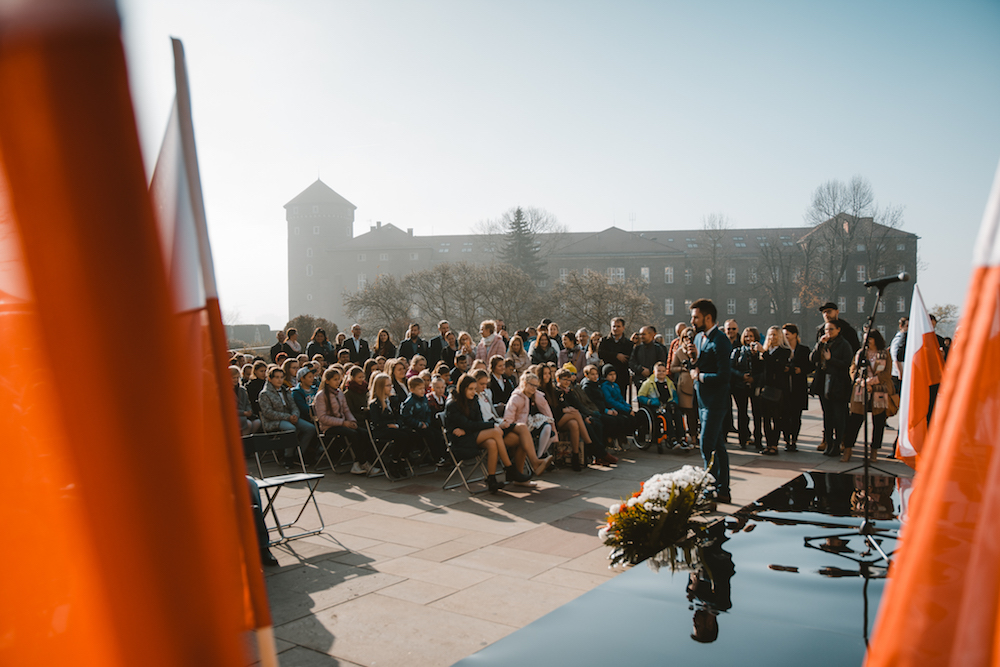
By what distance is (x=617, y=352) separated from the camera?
13.8 metres

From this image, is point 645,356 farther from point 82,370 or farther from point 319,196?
point 319,196

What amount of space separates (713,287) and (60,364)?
78.2 metres

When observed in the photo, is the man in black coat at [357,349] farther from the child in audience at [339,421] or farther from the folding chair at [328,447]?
the child in audience at [339,421]

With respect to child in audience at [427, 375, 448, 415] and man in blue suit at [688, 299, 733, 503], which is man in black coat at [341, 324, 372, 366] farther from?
man in blue suit at [688, 299, 733, 503]

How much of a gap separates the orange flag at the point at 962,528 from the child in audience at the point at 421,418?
8426mm

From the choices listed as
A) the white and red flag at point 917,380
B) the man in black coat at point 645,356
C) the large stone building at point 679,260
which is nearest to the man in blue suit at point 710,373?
the white and red flag at point 917,380

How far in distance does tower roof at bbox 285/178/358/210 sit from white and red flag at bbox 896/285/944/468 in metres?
98.0

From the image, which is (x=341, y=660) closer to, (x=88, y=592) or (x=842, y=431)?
(x=88, y=592)

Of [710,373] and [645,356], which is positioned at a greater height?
[710,373]

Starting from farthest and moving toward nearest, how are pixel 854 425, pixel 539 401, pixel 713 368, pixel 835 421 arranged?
pixel 835 421 → pixel 854 425 → pixel 539 401 → pixel 713 368

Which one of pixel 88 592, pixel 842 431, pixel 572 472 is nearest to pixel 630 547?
pixel 572 472

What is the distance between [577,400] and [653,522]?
17.2ft

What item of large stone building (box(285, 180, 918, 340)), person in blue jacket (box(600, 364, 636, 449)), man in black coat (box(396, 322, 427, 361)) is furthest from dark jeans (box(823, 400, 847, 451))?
large stone building (box(285, 180, 918, 340))

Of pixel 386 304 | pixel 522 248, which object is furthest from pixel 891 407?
pixel 522 248
